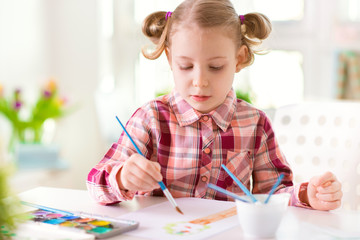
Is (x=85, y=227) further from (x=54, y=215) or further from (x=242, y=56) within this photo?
(x=242, y=56)

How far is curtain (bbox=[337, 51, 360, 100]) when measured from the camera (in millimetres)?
3189

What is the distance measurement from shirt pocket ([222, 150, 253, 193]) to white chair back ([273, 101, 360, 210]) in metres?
0.24

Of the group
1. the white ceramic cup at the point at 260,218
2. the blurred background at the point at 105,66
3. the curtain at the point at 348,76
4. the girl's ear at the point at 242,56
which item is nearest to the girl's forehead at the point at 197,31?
the girl's ear at the point at 242,56

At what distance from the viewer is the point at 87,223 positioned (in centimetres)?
101

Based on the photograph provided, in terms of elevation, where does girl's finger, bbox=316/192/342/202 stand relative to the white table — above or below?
above

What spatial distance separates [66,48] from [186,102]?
→ 7.53ft

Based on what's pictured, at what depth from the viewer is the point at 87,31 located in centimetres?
348

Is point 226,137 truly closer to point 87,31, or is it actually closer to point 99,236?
point 99,236

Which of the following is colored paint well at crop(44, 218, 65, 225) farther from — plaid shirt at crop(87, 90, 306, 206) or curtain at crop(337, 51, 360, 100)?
curtain at crop(337, 51, 360, 100)

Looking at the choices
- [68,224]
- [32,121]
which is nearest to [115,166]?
[68,224]

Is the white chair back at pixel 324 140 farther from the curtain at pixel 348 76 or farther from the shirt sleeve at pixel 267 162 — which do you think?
the curtain at pixel 348 76

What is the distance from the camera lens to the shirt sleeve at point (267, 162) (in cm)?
141

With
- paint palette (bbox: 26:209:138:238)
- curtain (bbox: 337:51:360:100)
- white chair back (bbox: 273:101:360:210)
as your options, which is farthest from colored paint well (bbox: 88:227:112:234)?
curtain (bbox: 337:51:360:100)

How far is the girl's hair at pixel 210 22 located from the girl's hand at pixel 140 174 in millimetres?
377
